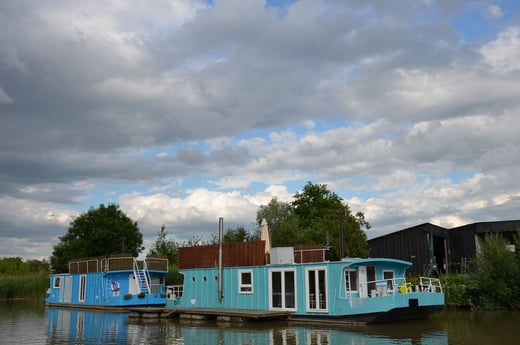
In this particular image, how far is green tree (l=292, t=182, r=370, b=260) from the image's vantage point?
43.5 m

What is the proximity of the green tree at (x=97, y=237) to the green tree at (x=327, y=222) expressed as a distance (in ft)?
62.9

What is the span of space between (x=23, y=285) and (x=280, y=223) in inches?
1028

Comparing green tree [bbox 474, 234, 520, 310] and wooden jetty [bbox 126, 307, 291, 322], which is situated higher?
green tree [bbox 474, 234, 520, 310]

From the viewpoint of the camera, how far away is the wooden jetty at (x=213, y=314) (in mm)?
22872

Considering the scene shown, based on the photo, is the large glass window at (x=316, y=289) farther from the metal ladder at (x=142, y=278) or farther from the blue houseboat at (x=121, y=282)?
the metal ladder at (x=142, y=278)

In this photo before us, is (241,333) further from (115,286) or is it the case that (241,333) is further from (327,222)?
(327,222)

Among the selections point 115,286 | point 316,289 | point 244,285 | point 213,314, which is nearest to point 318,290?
point 316,289

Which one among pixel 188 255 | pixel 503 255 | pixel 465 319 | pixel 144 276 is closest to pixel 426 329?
pixel 465 319

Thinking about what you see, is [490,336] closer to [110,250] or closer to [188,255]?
[188,255]

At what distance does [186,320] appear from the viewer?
2598 cm

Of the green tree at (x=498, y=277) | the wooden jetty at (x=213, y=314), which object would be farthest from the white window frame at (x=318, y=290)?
the green tree at (x=498, y=277)

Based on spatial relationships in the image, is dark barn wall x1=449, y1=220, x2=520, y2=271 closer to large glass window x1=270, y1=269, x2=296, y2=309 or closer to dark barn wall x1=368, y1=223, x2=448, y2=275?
dark barn wall x1=368, y1=223, x2=448, y2=275

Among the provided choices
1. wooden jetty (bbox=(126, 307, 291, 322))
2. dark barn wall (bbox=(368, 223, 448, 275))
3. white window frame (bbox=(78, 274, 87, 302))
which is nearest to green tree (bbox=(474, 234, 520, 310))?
dark barn wall (bbox=(368, 223, 448, 275))

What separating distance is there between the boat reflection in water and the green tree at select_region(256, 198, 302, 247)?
20462 mm
